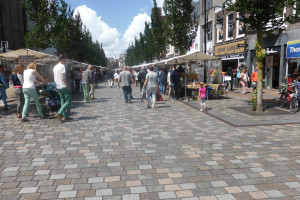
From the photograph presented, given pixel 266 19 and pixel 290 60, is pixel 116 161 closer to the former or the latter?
pixel 266 19

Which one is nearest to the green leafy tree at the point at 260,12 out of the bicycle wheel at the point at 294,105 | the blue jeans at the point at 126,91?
the bicycle wheel at the point at 294,105

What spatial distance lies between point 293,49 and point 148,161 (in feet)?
44.8

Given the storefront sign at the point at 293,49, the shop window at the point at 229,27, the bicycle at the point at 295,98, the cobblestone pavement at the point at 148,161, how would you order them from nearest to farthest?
the cobblestone pavement at the point at 148,161 < the bicycle at the point at 295,98 < the storefront sign at the point at 293,49 < the shop window at the point at 229,27

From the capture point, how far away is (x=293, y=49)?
14242mm

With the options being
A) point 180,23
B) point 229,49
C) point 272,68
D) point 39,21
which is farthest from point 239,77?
point 39,21

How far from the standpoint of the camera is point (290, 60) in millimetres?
15156

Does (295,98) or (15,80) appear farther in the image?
(295,98)

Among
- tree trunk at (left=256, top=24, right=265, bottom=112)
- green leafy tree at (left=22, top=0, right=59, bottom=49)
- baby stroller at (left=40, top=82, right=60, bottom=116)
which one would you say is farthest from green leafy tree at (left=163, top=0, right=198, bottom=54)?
baby stroller at (left=40, top=82, right=60, bottom=116)

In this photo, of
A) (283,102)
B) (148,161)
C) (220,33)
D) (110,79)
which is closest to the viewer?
(148,161)

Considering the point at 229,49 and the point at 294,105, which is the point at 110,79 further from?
the point at 294,105

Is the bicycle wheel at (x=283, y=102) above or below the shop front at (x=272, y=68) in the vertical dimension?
below

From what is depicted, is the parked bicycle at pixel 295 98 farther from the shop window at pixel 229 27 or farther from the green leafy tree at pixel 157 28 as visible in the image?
the green leafy tree at pixel 157 28

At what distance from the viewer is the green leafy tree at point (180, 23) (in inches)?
819

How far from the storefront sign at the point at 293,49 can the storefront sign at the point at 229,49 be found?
4.81 meters
